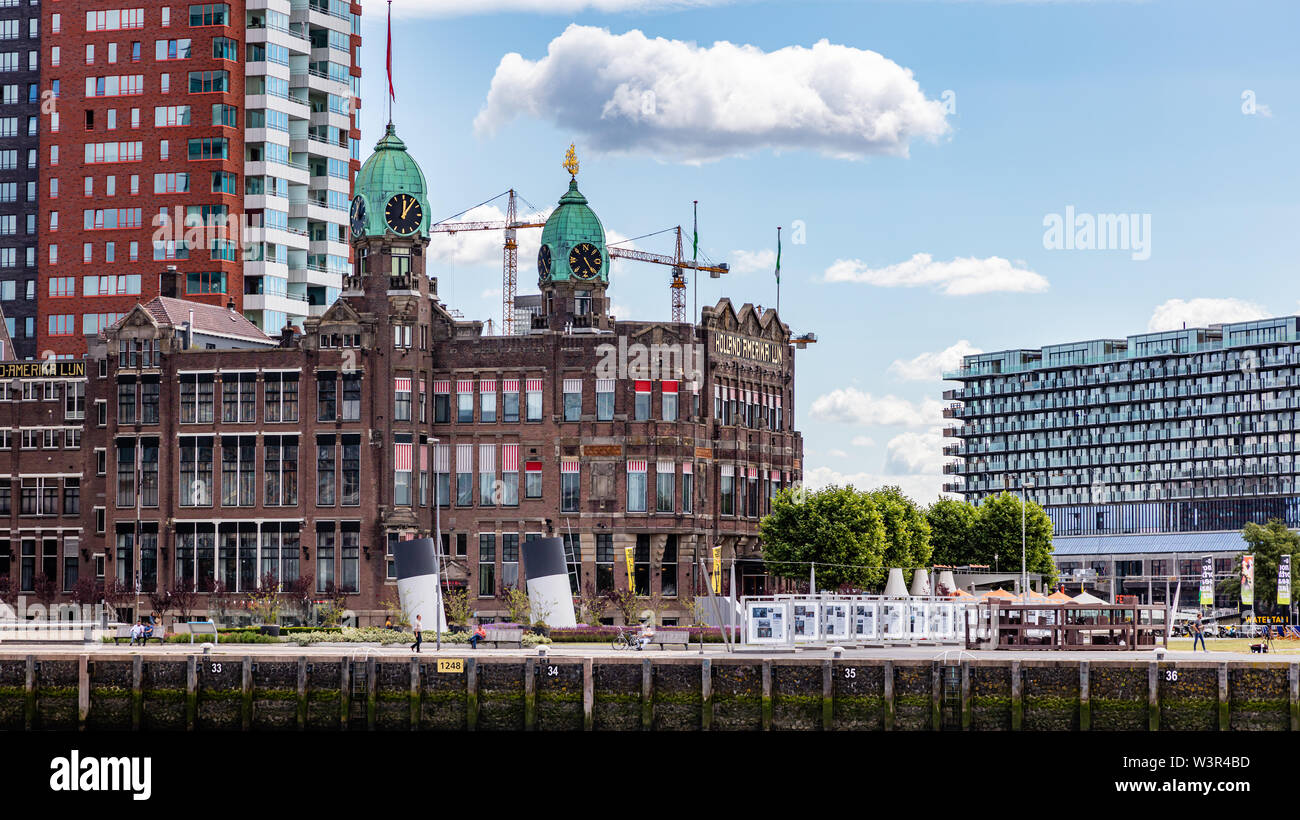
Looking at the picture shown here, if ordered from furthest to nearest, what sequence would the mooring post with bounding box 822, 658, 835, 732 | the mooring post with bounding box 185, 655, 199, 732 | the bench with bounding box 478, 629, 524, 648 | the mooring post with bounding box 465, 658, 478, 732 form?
the bench with bounding box 478, 629, 524, 648, the mooring post with bounding box 185, 655, 199, 732, the mooring post with bounding box 465, 658, 478, 732, the mooring post with bounding box 822, 658, 835, 732

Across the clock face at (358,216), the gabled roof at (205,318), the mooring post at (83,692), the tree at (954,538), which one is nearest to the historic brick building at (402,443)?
the clock face at (358,216)

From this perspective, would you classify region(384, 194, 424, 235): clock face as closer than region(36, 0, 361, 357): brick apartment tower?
Yes

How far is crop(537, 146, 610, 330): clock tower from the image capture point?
16038 centimetres

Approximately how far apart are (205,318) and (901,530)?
2371 inches

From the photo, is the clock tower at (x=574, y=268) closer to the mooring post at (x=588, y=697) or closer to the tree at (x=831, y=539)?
the tree at (x=831, y=539)

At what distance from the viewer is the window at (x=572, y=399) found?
497 ft

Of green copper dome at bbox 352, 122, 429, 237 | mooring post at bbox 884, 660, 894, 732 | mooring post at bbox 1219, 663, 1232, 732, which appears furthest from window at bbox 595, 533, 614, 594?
mooring post at bbox 1219, 663, 1232, 732

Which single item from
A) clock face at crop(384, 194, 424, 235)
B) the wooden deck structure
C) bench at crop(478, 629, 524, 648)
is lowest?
bench at crop(478, 629, 524, 648)

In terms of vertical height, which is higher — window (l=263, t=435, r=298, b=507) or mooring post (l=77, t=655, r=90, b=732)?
window (l=263, t=435, r=298, b=507)

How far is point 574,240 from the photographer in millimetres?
162250

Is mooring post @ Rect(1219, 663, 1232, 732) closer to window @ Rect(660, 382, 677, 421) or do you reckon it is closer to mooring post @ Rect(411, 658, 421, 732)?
mooring post @ Rect(411, 658, 421, 732)

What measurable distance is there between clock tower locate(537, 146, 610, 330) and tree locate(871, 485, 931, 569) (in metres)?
27.3

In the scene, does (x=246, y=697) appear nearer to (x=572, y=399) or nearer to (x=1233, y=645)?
(x=1233, y=645)
